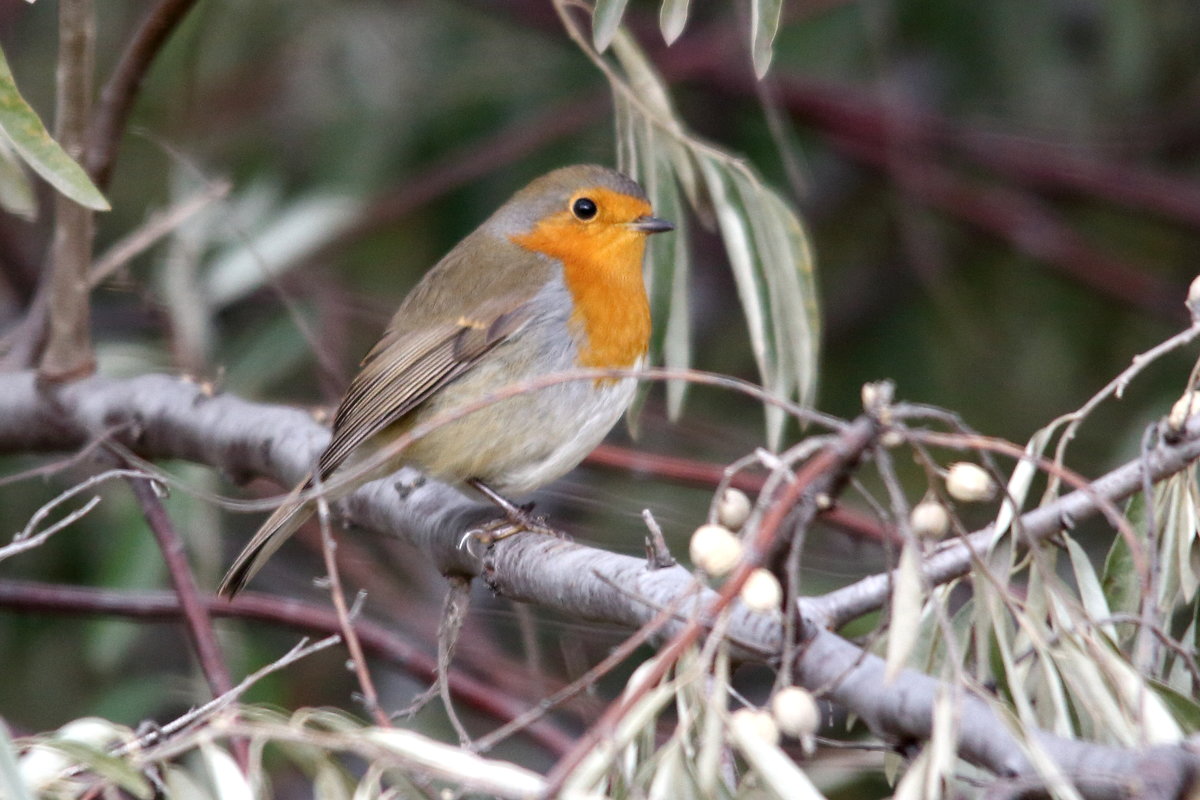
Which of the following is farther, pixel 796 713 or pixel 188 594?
pixel 188 594

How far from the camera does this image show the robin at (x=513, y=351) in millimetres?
2996

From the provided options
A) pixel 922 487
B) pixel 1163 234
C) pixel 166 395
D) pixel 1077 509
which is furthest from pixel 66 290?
pixel 1163 234

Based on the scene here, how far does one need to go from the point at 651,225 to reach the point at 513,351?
15.6 inches

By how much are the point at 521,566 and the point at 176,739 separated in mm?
883

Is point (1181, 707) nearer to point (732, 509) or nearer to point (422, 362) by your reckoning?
point (732, 509)

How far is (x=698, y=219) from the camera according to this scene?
17.3ft

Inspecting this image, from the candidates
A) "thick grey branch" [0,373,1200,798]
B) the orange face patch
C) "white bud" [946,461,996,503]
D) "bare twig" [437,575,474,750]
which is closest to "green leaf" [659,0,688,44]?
"thick grey branch" [0,373,1200,798]

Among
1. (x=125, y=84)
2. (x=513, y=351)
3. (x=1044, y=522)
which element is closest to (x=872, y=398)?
(x=1044, y=522)

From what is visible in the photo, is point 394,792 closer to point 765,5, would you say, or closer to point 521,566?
point 521,566

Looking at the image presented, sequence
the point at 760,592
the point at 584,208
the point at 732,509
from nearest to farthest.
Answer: the point at 760,592
the point at 732,509
the point at 584,208

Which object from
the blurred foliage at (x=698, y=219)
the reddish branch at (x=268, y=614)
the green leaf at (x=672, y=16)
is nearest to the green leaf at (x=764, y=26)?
the green leaf at (x=672, y=16)

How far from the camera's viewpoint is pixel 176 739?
161cm

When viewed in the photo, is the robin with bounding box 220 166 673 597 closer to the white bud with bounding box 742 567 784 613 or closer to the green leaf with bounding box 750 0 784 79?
the green leaf with bounding box 750 0 784 79

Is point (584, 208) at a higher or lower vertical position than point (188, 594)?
higher
